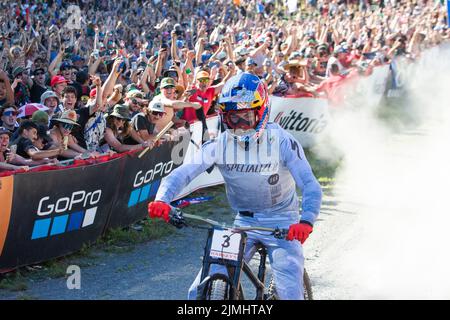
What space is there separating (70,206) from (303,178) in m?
3.97

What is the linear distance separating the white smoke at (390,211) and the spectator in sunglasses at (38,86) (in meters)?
5.17

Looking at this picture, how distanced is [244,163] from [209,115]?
7721mm

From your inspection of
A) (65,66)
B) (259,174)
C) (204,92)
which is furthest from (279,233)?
(65,66)

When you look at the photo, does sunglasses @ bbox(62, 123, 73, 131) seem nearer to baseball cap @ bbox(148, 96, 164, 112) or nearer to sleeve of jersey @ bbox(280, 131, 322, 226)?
baseball cap @ bbox(148, 96, 164, 112)

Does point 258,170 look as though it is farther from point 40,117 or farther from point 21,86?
point 21,86

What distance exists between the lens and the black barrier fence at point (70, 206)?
8.44 metres

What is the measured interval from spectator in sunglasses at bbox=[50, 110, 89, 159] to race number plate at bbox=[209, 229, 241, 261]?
455 cm

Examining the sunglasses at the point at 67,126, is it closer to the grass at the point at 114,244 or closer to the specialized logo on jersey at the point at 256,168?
the grass at the point at 114,244

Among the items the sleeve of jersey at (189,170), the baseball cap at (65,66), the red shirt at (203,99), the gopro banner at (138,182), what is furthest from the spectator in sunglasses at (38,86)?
the sleeve of jersey at (189,170)

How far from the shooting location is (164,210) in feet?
18.4

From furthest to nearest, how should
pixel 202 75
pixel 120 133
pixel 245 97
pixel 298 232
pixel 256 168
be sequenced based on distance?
pixel 202 75
pixel 120 133
pixel 256 168
pixel 245 97
pixel 298 232

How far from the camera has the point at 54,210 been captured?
29.0ft
